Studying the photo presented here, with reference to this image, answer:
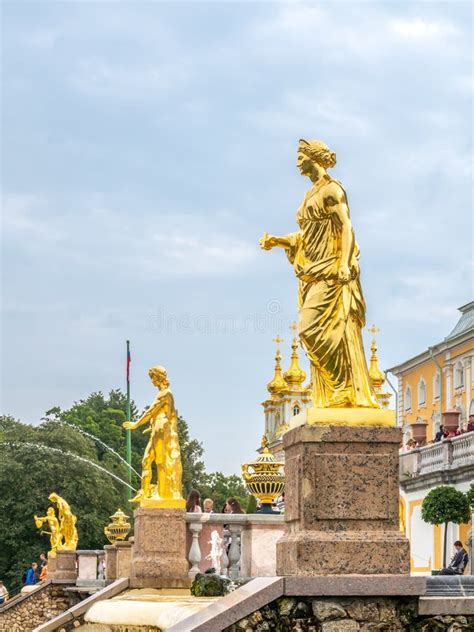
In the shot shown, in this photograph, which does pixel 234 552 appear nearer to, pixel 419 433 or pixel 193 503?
pixel 193 503

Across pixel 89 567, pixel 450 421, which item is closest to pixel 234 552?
pixel 89 567

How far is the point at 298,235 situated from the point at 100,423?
71.3 metres

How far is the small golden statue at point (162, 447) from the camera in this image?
22.8 m

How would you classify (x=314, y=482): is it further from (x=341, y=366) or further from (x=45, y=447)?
(x=45, y=447)

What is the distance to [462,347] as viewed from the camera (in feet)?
218

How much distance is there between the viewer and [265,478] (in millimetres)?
20625

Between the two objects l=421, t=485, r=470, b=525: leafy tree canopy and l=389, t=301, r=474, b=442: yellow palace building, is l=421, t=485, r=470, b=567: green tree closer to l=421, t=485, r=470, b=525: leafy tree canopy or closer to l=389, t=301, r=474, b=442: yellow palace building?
l=421, t=485, r=470, b=525: leafy tree canopy

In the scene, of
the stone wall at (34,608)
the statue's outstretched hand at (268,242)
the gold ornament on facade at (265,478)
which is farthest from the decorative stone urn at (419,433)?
the statue's outstretched hand at (268,242)

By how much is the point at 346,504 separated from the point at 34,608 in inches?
996

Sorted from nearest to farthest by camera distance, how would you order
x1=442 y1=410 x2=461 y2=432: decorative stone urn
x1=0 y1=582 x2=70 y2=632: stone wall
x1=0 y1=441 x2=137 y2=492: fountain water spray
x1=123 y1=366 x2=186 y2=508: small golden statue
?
x1=123 y1=366 x2=186 y2=508: small golden statue → x1=0 y1=582 x2=70 y2=632: stone wall → x1=442 y1=410 x2=461 y2=432: decorative stone urn → x1=0 y1=441 x2=137 y2=492: fountain water spray

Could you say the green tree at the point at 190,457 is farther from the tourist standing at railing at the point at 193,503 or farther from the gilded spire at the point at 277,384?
the tourist standing at railing at the point at 193,503

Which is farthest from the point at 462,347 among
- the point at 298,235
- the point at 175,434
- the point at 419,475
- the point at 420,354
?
the point at 298,235

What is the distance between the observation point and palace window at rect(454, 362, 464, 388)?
220 feet

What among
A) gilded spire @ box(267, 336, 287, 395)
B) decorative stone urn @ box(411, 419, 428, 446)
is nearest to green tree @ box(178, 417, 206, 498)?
gilded spire @ box(267, 336, 287, 395)
